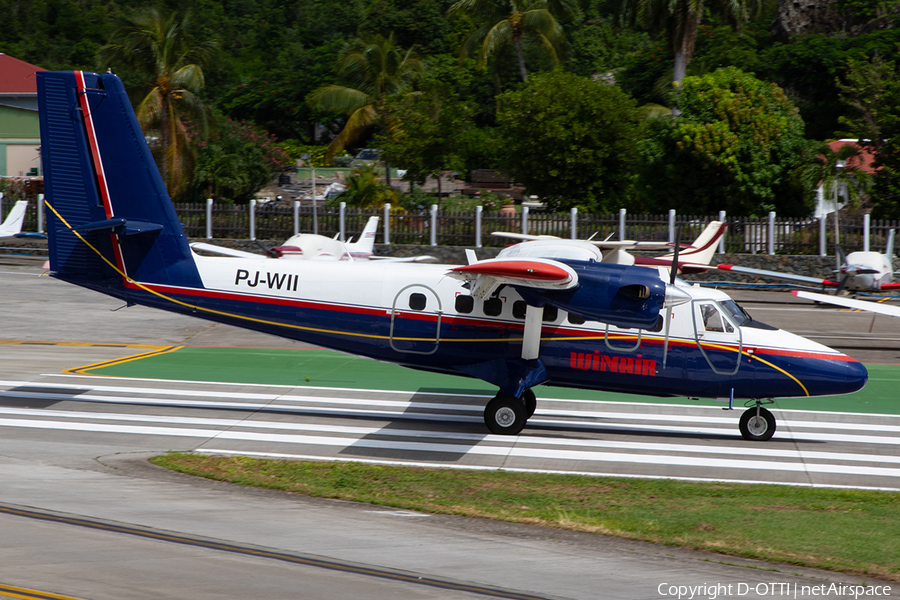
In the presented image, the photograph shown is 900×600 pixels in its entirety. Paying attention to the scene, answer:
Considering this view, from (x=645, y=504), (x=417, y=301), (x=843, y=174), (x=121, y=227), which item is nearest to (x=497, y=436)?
(x=417, y=301)

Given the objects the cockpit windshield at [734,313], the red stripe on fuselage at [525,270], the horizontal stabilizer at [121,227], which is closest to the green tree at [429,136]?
the horizontal stabilizer at [121,227]

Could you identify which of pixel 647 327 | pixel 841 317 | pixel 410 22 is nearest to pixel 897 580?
pixel 647 327

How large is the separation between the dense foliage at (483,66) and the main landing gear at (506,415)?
27.9 meters

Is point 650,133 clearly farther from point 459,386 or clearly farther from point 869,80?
point 459,386

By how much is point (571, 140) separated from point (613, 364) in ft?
97.4

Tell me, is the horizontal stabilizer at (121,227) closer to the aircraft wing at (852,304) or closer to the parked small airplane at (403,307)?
the parked small airplane at (403,307)

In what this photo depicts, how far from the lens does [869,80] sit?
144ft

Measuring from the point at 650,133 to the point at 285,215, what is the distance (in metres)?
19.1

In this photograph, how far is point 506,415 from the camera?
1625 centimetres

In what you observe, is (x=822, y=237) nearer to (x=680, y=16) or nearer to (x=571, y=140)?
(x=571, y=140)

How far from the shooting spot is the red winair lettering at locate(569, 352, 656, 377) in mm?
16234

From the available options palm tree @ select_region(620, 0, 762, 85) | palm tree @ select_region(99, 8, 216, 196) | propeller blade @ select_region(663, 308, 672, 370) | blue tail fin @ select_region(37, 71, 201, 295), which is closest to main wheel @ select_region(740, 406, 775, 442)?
propeller blade @ select_region(663, 308, 672, 370)

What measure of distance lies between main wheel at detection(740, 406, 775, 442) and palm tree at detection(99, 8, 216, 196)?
37.4 m

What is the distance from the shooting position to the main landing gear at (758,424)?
16.3m
